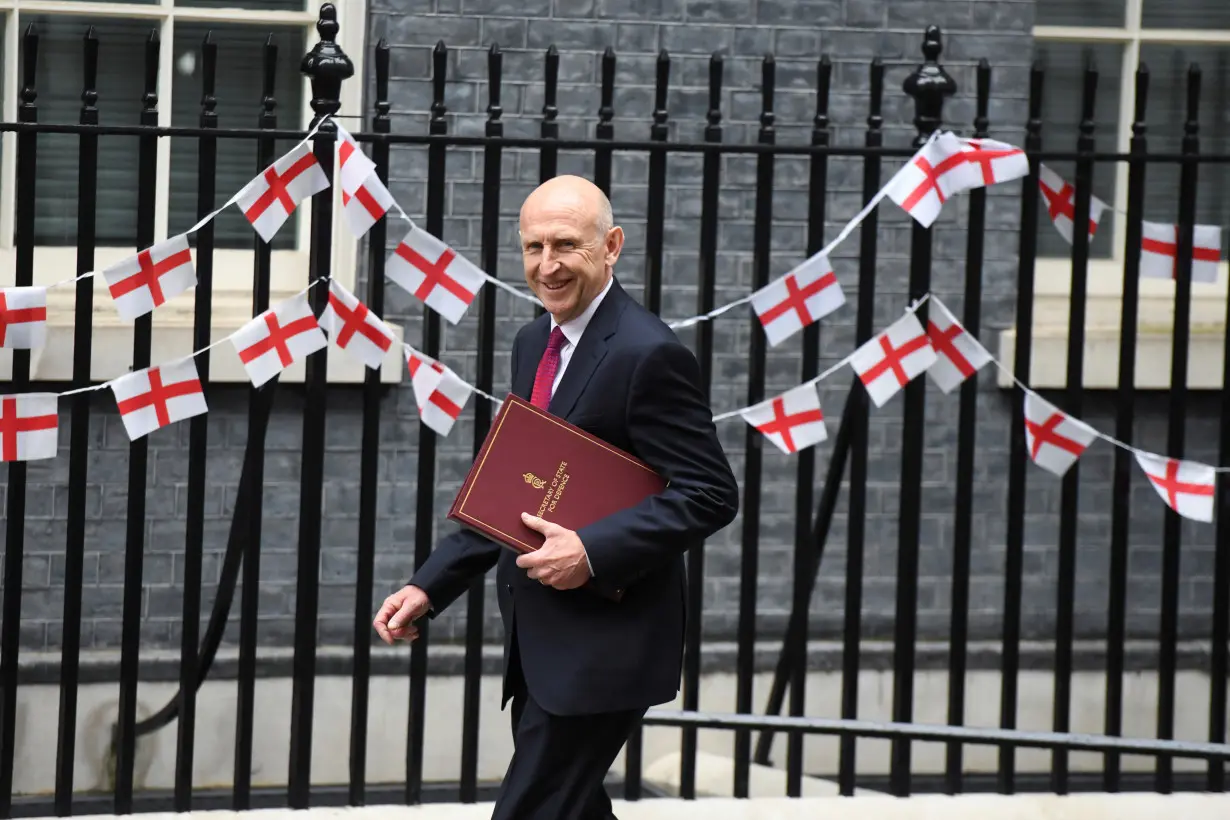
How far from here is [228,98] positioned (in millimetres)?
6227

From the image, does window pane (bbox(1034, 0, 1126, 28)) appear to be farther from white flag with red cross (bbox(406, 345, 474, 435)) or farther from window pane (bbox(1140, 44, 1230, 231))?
white flag with red cross (bbox(406, 345, 474, 435))

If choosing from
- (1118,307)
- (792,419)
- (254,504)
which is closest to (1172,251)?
(792,419)

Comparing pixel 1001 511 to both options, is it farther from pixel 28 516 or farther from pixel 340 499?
pixel 28 516

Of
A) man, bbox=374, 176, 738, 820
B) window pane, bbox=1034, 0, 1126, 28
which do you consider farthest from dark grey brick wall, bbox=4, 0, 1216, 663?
man, bbox=374, 176, 738, 820

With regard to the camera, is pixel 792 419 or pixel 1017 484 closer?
pixel 792 419

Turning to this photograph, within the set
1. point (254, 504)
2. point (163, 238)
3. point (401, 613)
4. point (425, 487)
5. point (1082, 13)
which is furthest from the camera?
point (1082, 13)

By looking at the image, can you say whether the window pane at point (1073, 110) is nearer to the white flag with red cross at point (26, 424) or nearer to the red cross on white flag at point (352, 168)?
the red cross on white flag at point (352, 168)

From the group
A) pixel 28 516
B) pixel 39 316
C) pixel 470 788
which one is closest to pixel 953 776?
pixel 470 788

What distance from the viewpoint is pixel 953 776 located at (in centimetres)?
488

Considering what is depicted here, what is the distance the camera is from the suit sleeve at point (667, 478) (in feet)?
10.4

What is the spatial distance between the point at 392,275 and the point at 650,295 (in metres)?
0.70

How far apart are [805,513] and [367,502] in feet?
3.95

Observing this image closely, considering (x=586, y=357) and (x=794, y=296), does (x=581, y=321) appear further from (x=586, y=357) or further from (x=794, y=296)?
(x=794, y=296)

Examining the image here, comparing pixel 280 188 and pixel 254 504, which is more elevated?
pixel 280 188
